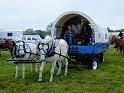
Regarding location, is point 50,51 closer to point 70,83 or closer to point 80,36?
point 70,83

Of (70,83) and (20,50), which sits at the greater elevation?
(20,50)

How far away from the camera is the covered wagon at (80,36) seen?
17.0 m

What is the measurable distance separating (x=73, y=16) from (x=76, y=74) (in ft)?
14.7

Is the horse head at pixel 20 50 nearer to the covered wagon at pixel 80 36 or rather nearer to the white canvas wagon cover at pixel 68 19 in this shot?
the covered wagon at pixel 80 36

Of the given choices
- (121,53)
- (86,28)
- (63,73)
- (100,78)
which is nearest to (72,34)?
(86,28)

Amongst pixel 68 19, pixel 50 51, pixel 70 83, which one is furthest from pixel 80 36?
pixel 70 83

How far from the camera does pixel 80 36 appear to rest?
61.7 ft

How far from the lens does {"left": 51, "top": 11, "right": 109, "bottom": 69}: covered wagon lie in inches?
668

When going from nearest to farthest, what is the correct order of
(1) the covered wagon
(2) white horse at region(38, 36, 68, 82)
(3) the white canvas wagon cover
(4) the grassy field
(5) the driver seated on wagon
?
1. (4) the grassy field
2. (2) white horse at region(38, 36, 68, 82)
3. (1) the covered wagon
4. (3) the white canvas wagon cover
5. (5) the driver seated on wagon

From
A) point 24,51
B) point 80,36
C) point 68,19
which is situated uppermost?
point 68,19

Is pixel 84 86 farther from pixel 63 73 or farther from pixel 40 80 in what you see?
pixel 63 73

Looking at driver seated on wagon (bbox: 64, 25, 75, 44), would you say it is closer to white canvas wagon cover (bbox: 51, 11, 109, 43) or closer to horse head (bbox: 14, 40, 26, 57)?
white canvas wagon cover (bbox: 51, 11, 109, 43)

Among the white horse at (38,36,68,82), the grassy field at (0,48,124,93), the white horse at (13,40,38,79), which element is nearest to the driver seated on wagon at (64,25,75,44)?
the grassy field at (0,48,124,93)

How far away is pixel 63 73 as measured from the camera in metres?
15.9
